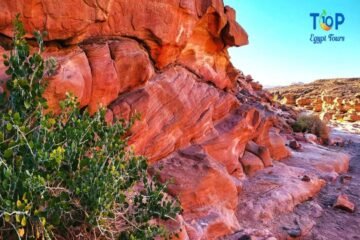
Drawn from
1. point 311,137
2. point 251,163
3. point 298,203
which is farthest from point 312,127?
point 298,203

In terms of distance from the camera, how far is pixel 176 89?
8031 mm

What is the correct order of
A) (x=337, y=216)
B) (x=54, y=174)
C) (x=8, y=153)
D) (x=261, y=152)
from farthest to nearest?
1. (x=261, y=152)
2. (x=337, y=216)
3. (x=54, y=174)
4. (x=8, y=153)

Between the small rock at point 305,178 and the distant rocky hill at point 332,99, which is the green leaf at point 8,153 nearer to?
the small rock at point 305,178

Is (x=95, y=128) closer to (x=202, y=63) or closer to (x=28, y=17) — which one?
(x=28, y=17)

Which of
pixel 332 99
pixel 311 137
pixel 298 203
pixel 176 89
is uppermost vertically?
pixel 176 89

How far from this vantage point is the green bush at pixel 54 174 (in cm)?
348

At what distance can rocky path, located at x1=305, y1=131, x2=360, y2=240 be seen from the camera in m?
7.56

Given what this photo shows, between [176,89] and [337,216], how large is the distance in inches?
A: 188

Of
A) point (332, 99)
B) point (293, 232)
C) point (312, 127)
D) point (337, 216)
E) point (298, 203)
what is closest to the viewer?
point (293, 232)

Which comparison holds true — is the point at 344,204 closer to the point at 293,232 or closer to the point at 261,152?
the point at 293,232

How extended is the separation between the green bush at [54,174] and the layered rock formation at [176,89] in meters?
0.72

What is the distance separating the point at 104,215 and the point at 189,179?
3268 millimetres

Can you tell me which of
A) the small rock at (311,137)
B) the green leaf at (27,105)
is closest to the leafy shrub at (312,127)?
the small rock at (311,137)

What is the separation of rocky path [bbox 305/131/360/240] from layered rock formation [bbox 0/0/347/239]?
1.49ft
